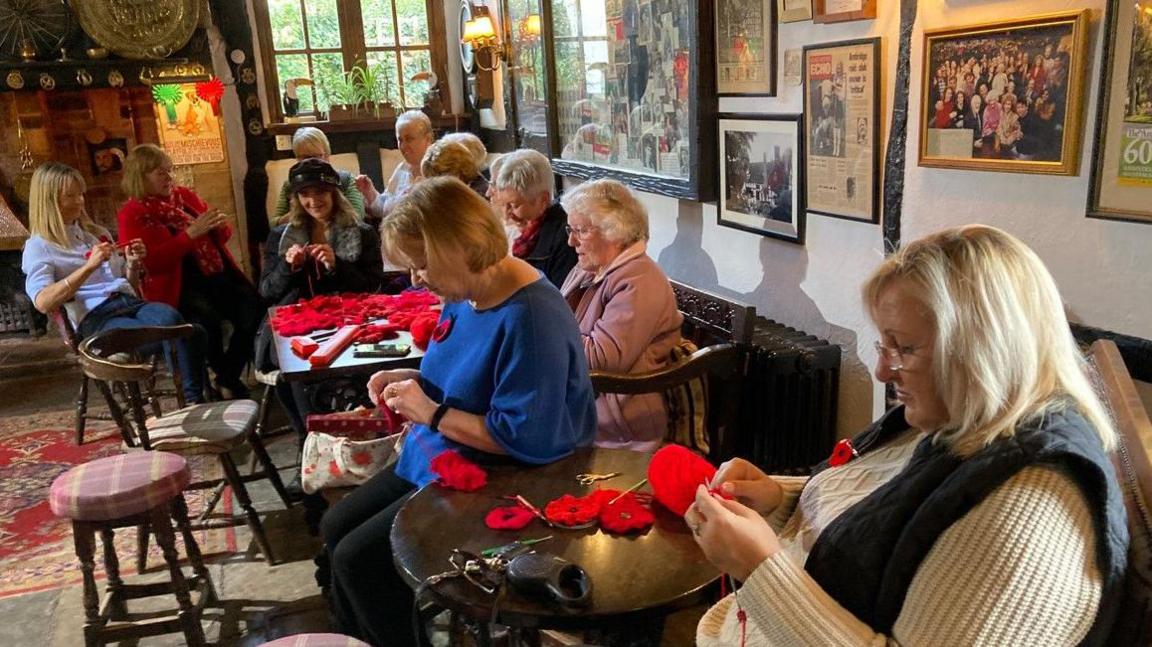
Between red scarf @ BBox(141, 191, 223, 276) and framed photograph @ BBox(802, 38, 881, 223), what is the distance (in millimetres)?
3278

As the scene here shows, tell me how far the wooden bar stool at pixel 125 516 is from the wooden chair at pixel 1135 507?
2259mm

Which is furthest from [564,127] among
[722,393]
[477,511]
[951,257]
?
[951,257]

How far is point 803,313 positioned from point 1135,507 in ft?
6.06

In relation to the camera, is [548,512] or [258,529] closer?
[548,512]

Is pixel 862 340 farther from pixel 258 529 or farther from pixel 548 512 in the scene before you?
pixel 258 529

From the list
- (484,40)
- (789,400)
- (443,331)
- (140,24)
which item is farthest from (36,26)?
(789,400)

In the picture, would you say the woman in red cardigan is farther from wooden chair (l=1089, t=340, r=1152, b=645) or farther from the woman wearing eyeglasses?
wooden chair (l=1089, t=340, r=1152, b=645)

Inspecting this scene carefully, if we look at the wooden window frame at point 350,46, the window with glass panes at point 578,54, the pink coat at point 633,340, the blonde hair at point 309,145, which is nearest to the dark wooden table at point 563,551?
the pink coat at point 633,340

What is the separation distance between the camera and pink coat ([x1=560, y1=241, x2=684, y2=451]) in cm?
243

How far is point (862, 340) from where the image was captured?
8.27ft

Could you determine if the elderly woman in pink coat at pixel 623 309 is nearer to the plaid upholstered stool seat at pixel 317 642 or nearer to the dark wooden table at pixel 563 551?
the dark wooden table at pixel 563 551

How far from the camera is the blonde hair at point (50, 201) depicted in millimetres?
3922

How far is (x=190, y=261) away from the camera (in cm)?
463

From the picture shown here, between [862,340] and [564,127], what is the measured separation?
247cm
